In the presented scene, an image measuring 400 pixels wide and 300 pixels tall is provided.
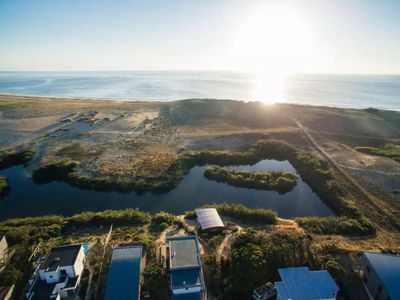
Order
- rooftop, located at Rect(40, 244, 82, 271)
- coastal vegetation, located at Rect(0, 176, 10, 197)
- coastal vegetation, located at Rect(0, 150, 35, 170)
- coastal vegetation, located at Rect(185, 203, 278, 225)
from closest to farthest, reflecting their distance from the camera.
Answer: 1. rooftop, located at Rect(40, 244, 82, 271)
2. coastal vegetation, located at Rect(185, 203, 278, 225)
3. coastal vegetation, located at Rect(0, 176, 10, 197)
4. coastal vegetation, located at Rect(0, 150, 35, 170)

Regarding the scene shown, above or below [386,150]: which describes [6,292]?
below

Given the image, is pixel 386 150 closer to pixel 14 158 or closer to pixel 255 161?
pixel 255 161

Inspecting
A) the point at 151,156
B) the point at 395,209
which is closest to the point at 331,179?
the point at 395,209

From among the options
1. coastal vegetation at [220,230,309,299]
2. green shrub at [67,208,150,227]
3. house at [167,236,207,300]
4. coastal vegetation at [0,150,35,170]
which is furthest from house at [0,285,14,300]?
coastal vegetation at [0,150,35,170]

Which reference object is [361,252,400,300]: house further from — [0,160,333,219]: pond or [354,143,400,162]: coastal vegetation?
[354,143,400,162]: coastal vegetation

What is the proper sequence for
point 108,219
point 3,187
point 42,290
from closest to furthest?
point 42,290
point 108,219
point 3,187

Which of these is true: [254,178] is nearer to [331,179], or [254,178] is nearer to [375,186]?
[331,179]

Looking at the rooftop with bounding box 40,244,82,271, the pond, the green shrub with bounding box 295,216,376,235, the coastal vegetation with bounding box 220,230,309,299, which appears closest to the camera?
the rooftop with bounding box 40,244,82,271

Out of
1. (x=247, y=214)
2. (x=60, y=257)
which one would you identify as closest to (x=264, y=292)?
(x=247, y=214)
